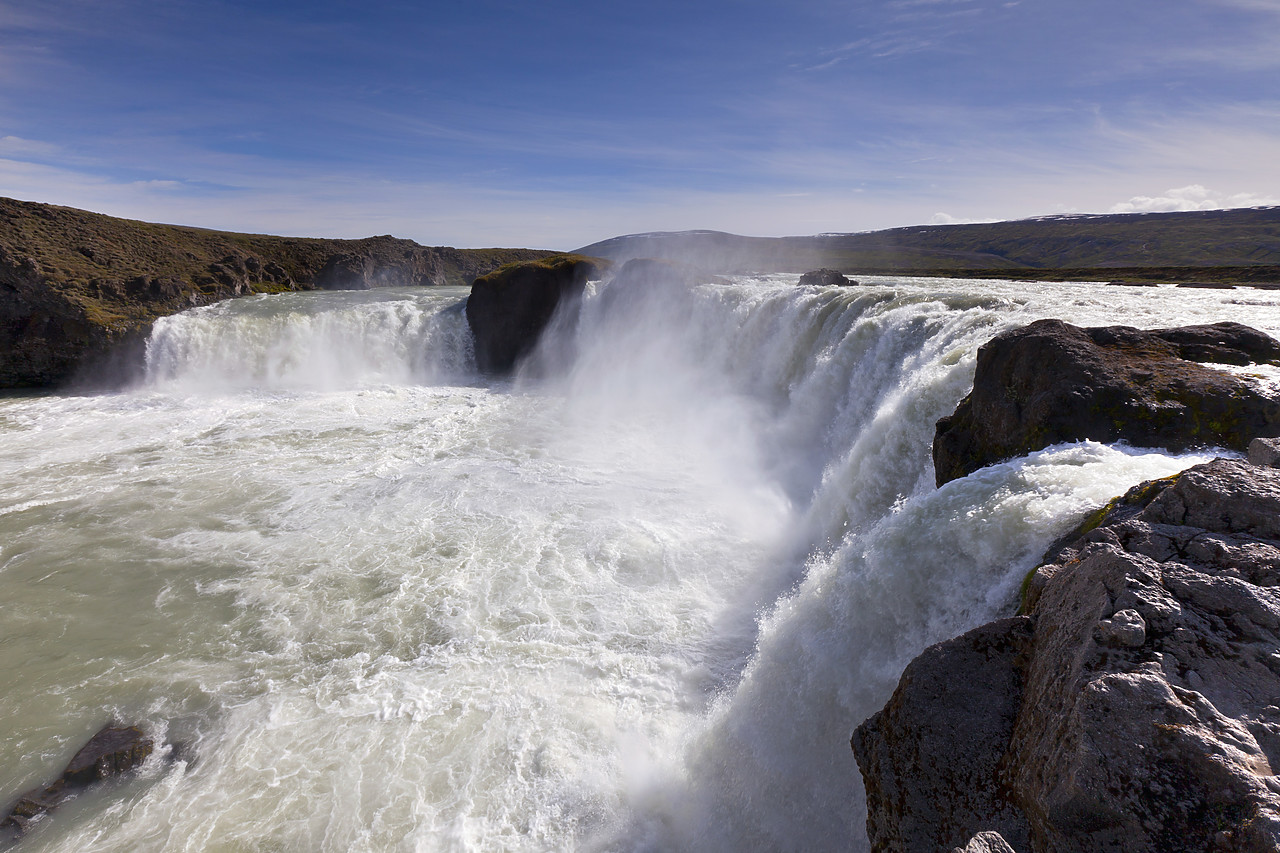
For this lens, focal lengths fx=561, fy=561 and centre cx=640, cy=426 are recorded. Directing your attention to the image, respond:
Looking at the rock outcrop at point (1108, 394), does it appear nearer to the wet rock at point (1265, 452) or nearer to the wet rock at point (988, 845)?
the wet rock at point (1265, 452)

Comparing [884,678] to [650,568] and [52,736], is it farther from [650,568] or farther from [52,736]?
[52,736]

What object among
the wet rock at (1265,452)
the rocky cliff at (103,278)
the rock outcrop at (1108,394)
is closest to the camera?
the wet rock at (1265,452)

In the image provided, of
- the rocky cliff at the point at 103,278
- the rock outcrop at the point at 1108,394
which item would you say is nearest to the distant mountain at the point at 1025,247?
the rocky cliff at the point at 103,278

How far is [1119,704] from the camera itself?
221 cm

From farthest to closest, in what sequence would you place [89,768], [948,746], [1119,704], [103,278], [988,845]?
[103,278] < [89,768] < [948,746] < [988,845] < [1119,704]

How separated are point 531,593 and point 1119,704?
7687 millimetres

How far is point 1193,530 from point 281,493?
14348 millimetres

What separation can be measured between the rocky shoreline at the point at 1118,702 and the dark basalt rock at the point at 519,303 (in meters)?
25.1

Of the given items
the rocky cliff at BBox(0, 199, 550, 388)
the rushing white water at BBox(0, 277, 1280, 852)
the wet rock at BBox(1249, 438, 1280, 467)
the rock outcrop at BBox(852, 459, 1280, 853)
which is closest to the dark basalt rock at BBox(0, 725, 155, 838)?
the rushing white water at BBox(0, 277, 1280, 852)

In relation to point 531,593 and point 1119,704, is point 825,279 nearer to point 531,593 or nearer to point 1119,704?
point 531,593

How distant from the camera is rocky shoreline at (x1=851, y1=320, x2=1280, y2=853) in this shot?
1999 mm

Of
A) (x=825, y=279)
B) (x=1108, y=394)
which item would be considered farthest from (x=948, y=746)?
(x=825, y=279)

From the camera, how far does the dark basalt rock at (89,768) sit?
5438mm

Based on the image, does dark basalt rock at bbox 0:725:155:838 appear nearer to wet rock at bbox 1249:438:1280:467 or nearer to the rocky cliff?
wet rock at bbox 1249:438:1280:467
